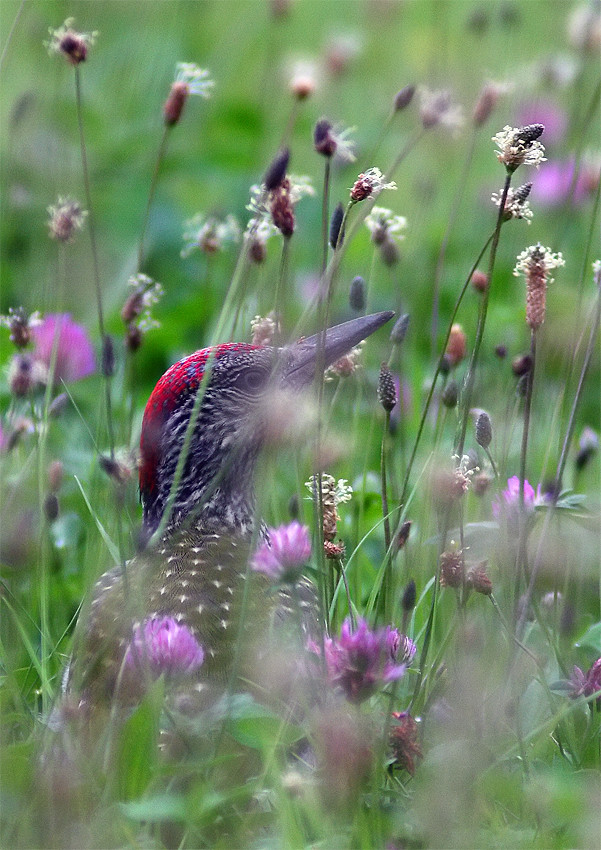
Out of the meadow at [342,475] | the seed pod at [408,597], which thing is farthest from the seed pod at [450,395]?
the seed pod at [408,597]

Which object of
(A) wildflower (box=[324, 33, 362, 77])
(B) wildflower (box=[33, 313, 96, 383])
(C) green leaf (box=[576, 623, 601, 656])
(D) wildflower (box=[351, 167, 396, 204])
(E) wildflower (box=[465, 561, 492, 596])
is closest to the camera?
(D) wildflower (box=[351, 167, 396, 204])

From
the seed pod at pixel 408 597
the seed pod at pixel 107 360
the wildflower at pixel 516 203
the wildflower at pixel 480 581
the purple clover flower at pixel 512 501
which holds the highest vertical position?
the wildflower at pixel 516 203

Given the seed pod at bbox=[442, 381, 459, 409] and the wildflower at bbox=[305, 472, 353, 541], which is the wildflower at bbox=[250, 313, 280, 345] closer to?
the seed pod at bbox=[442, 381, 459, 409]

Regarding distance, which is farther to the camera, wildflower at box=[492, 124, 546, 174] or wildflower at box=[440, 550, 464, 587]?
wildflower at box=[440, 550, 464, 587]

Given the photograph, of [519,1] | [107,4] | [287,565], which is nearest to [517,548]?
[287,565]

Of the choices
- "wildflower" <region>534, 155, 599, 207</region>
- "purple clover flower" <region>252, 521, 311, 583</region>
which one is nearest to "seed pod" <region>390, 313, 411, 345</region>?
"purple clover flower" <region>252, 521, 311, 583</region>

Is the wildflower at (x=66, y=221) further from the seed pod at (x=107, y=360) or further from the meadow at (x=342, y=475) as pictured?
the seed pod at (x=107, y=360)

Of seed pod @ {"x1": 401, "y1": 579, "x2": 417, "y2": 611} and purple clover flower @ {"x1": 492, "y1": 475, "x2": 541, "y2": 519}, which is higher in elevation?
purple clover flower @ {"x1": 492, "y1": 475, "x2": 541, "y2": 519}

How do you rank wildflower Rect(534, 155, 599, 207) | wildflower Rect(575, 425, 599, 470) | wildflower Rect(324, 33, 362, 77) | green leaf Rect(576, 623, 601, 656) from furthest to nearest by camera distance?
wildflower Rect(324, 33, 362, 77) < wildflower Rect(534, 155, 599, 207) < wildflower Rect(575, 425, 599, 470) < green leaf Rect(576, 623, 601, 656)

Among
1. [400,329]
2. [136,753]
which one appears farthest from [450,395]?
[136,753]

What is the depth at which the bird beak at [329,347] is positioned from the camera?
2.67m

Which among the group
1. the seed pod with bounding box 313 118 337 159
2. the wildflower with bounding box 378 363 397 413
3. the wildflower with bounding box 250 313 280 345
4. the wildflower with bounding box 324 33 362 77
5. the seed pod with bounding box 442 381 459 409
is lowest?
the seed pod with bounding box 442 381 459 409

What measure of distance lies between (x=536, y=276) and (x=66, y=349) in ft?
5.97

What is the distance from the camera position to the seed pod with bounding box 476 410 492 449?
2.24m
